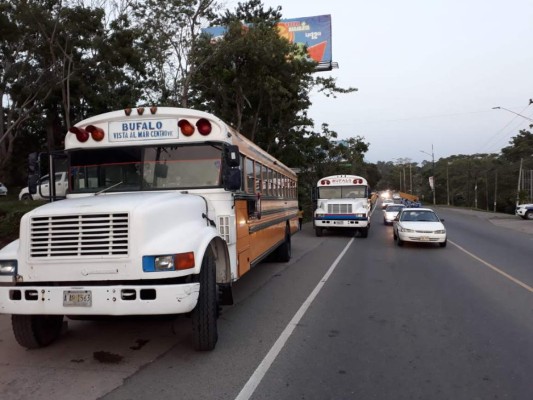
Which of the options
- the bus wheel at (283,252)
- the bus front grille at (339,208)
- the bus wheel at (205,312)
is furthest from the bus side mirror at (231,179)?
the bus front grille at (339,208)

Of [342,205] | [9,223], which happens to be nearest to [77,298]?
[9,223]

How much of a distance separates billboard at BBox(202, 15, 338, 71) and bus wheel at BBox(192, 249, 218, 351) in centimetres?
3466

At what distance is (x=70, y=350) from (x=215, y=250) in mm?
1966

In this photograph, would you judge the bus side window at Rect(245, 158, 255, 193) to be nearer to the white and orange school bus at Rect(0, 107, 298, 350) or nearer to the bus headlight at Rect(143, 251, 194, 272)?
the white and orange school bus at Rect(0, 107, 298, 350)

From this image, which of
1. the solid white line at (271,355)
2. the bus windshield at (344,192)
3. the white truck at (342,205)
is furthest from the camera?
the bus windshield at (344,192)

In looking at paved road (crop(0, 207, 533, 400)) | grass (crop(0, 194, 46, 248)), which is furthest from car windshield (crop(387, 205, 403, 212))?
grass (crop(0, 194, 46, 248))

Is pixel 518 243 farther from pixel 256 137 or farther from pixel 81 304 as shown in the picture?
pixel 81 304

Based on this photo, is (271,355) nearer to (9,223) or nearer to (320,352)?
(320,352)

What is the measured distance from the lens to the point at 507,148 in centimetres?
7594

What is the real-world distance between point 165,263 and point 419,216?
531 inches

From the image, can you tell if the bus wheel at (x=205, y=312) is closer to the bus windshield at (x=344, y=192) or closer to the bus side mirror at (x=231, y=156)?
the bus side mirror at (x=231, y=156)

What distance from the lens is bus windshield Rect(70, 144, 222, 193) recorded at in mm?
5715

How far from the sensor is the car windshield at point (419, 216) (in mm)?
15918

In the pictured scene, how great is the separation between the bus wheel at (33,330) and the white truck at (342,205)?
1504 centimetres
